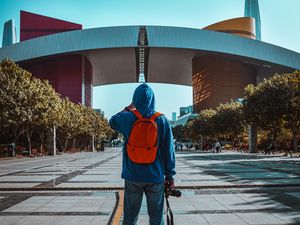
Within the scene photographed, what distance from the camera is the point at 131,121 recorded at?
4.29 m

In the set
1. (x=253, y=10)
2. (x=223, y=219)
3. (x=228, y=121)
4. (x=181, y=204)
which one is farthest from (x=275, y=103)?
(x=253, y=10)

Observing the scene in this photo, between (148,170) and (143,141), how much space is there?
0.30 metres

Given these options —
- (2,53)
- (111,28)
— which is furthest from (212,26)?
(2,53)

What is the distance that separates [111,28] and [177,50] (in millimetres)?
14690

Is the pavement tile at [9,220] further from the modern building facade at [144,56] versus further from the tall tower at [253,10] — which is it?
the tall tower at [253,10]

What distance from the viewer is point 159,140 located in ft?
14.1

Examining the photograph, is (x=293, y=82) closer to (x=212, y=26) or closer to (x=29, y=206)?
(x=29, y=206)

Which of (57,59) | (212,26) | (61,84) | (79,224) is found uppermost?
(212,26)

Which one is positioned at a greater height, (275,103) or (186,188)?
(275,103)

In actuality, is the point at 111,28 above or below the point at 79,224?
above

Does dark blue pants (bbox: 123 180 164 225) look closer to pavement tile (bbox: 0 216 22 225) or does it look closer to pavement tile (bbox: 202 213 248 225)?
pavement tile (bbox: 202 213 248 225)

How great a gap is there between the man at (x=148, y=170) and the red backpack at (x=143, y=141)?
0.07 meters

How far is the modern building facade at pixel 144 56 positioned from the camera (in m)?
82.9

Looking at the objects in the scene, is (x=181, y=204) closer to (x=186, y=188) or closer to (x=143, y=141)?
(x=186, y=188)
